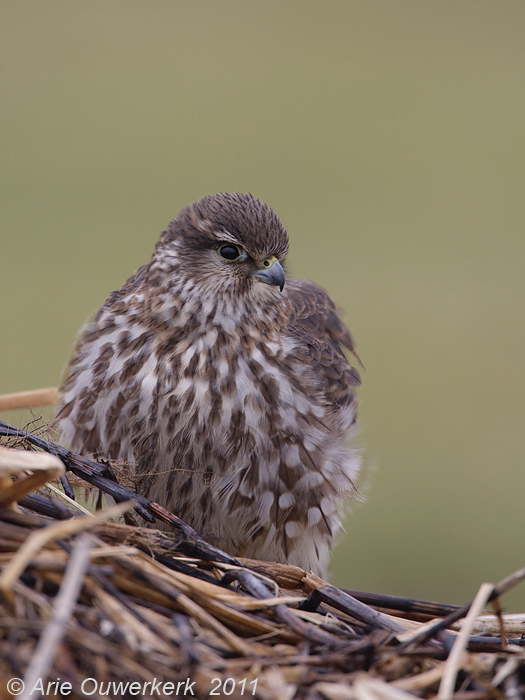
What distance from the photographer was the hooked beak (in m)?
3.11

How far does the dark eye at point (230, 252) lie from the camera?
313 centimetres

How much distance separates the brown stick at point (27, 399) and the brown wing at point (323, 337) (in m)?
0.95

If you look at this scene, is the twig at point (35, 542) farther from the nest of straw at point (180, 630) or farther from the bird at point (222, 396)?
the bird at point (222, 396)

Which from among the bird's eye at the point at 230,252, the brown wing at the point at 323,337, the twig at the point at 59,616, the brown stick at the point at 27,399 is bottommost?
the twig at the point at 59,616

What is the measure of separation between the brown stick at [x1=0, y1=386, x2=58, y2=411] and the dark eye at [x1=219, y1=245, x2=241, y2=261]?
2.54ft

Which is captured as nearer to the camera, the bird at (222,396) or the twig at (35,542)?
the twig at (35,542)

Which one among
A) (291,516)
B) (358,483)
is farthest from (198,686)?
(358,483)

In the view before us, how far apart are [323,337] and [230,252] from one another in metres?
0.61

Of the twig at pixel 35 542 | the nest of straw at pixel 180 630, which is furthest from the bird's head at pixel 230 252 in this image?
the twig at pixel 35 542

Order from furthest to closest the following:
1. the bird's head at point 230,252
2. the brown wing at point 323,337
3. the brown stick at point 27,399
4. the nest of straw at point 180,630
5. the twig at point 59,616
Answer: the brown wing at point 323,337, the bird's head at point 230,252, the brown stick at point 27,399, the nest of straw at point 180,630, the twig at point 59,616

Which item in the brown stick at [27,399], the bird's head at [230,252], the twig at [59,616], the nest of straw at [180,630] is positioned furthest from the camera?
the bird's head at [230,252]

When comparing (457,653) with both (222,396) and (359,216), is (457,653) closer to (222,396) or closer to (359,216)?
(222,396)

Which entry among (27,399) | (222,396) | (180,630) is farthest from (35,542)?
(222,396)

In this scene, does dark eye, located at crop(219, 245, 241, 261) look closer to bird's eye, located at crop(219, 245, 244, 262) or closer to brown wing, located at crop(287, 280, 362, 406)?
bird's eye, located at crop(219, 245, 244, 262)
